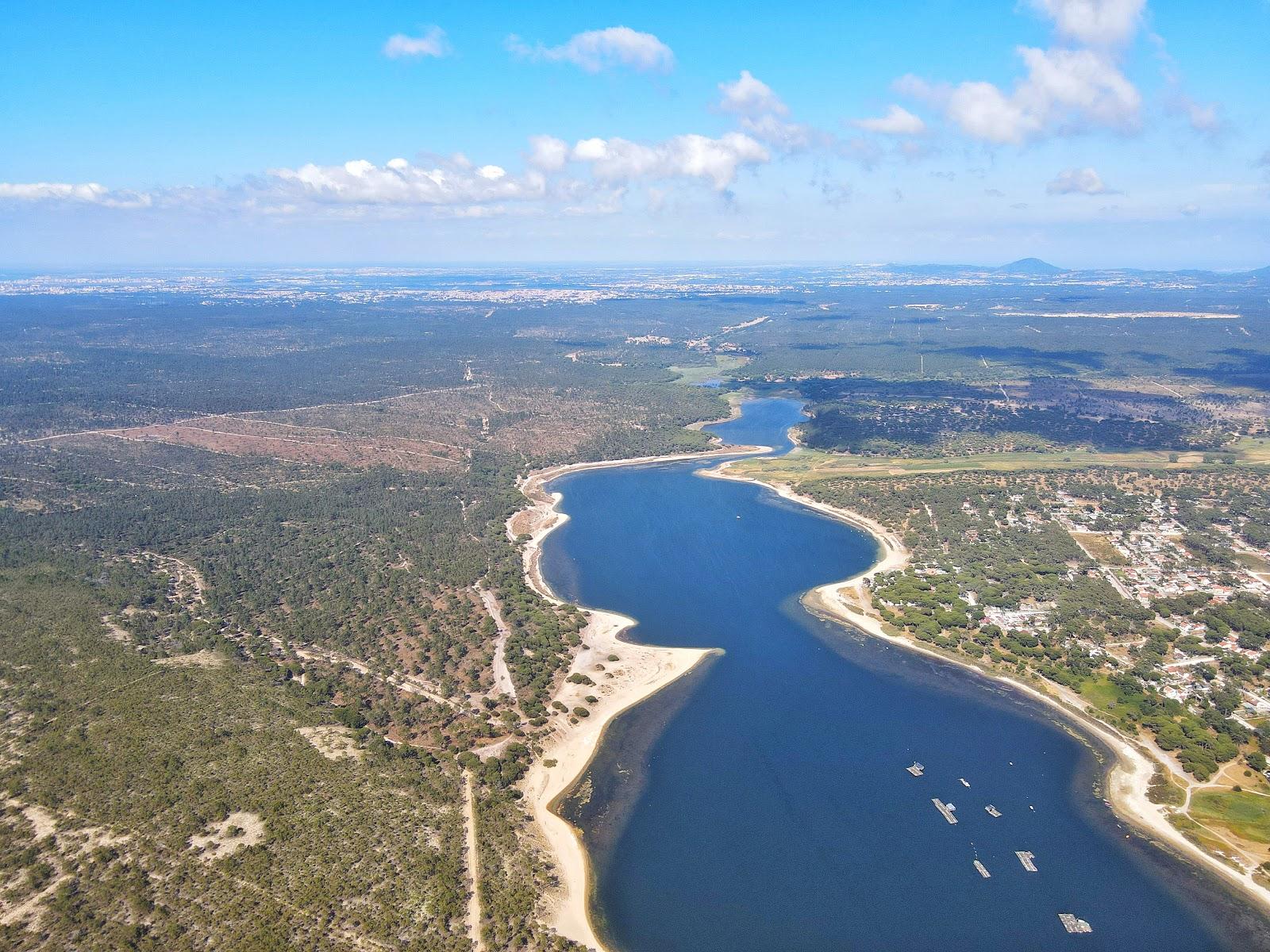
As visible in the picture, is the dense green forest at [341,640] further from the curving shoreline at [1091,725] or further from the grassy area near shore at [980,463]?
the grassy area near shore at [980,463]

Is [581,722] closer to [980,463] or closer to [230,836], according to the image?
[230,836]

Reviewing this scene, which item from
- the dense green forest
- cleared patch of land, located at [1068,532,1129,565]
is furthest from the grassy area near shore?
cleared patch of land, located at [1068,532,1129,565]

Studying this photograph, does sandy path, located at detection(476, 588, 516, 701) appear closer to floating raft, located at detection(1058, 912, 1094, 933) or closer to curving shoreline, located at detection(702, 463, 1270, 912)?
curving shoreline, located at detection(702, 463, 1270, 912)

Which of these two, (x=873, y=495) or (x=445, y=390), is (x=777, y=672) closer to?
(x=873, y=495)

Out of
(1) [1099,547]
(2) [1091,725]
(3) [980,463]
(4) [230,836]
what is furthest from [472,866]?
(3) [980,463]

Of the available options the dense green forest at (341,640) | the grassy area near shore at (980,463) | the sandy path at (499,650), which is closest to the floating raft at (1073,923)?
the dense green forest at (341,640)
